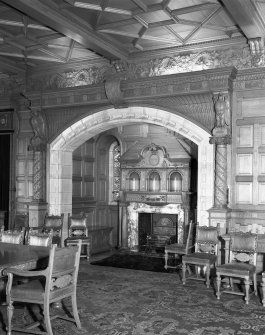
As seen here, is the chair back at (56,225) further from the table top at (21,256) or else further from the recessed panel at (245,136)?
the recessed panel at (245,136)

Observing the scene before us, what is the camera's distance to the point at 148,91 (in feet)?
24.6

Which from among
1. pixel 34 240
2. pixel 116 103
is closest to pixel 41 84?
pixel 116 103

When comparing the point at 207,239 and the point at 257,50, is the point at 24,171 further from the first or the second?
the point at 257,50

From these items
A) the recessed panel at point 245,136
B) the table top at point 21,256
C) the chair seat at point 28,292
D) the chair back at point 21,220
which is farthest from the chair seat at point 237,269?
the chair back at point 21,220

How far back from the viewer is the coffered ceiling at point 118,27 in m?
5.62

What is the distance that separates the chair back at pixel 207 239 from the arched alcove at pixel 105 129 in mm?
440

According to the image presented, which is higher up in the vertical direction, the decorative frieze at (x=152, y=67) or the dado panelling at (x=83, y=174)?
the decorative frieze at (x=152, y=67)

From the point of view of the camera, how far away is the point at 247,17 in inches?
223

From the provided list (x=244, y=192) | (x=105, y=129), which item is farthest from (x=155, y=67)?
(x=244, y=192)

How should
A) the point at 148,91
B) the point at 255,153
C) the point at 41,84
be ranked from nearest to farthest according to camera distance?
the point at 255,153
the point at 148,91
the point at 41,84

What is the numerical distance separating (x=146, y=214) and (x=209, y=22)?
4.97 metres

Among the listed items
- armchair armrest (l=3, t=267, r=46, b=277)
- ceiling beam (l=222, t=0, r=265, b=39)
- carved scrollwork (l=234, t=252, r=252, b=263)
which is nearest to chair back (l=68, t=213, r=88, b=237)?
carved scrollwork (l=234, t=252, r=252, b=263)

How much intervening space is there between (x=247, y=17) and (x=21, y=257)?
4147mm

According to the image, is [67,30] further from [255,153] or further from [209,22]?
[255,153]
